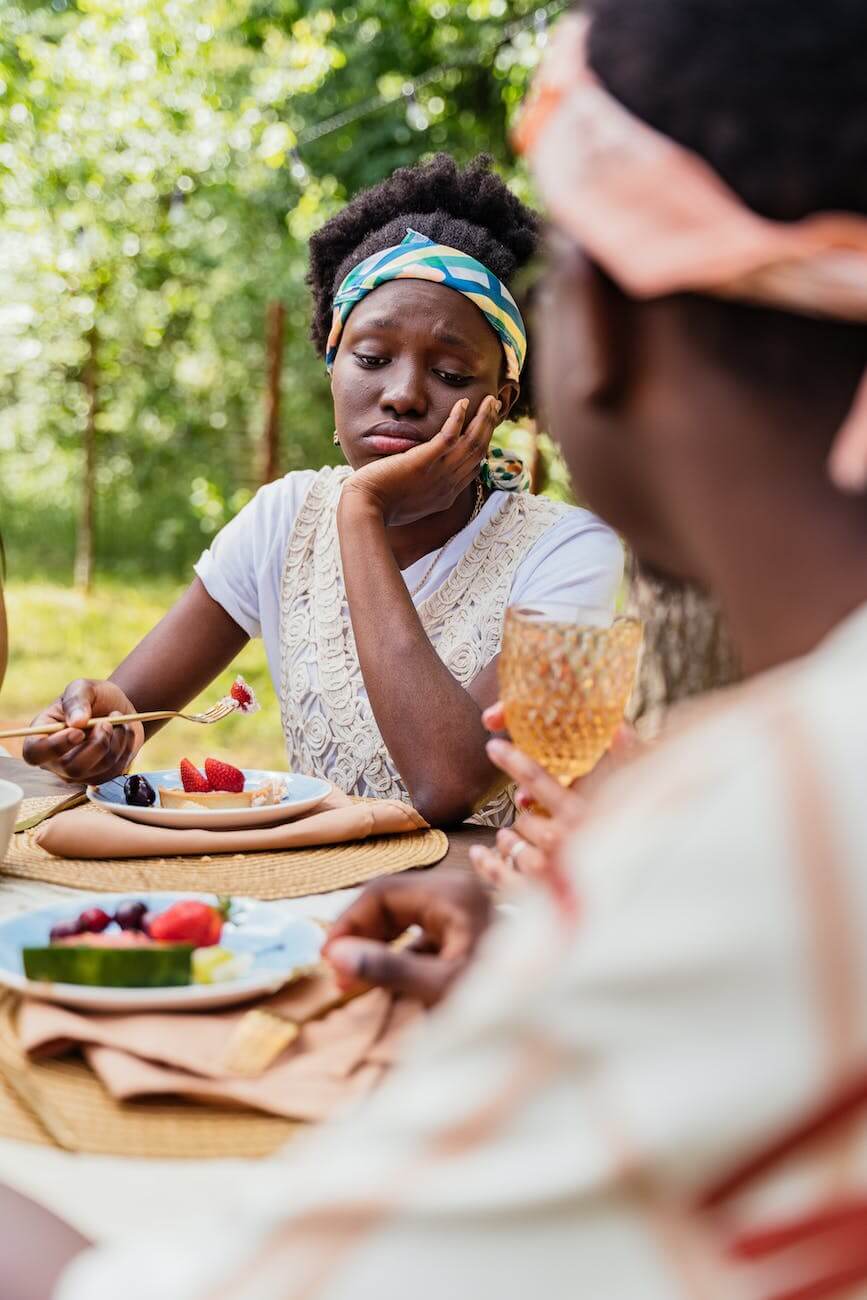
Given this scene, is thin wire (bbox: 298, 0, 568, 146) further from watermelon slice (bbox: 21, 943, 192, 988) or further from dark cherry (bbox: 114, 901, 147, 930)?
watermelon slice (bbox: 21, 943, 192, 988)


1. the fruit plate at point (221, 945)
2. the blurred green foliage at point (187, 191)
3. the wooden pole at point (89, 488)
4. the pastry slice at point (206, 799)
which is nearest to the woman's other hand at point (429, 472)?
the pastry slice at point (206, 799)

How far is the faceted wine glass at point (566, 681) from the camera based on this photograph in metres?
1.50

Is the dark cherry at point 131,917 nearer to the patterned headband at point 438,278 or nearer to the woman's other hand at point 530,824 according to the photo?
the woman's other hand at point 530,824

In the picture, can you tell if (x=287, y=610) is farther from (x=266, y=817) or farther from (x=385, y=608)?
(x=266, y=817)

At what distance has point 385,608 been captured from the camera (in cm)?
245

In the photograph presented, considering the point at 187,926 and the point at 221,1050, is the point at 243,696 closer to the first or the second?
the point at 187,926

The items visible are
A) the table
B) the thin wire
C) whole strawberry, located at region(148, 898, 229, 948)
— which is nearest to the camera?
the table

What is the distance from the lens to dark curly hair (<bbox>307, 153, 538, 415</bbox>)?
299cm

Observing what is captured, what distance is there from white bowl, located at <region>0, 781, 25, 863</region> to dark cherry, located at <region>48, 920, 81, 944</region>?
0.40m

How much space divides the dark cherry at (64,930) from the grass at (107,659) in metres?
4.79

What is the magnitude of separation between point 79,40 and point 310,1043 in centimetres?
1062

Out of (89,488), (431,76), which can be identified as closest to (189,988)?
(431,76)

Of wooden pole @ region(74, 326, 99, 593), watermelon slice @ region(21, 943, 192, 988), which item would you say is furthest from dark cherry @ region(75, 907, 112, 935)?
wooden pole @ region(74, 326, 99, 593)

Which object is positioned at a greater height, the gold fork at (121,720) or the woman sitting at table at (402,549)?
the woman sitting at table at (402,549)
